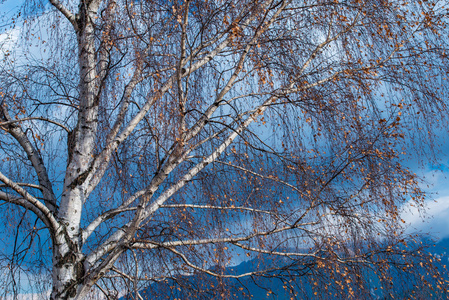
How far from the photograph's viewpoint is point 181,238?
3914mm

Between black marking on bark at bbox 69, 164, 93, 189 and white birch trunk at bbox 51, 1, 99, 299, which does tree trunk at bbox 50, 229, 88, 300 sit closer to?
white birch trunk at bbox 51, 1, 99, 299

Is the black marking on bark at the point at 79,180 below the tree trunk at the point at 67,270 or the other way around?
the other way around

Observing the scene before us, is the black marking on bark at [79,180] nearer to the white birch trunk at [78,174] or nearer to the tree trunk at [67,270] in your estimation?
the white birch trunk at [78,174]

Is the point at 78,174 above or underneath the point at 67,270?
above

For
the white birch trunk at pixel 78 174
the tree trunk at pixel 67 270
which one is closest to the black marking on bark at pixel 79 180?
the white birch trunk at pixel 78 174

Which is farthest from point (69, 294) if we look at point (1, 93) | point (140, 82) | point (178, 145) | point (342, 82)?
point (342, 82)

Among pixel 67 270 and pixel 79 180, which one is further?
pixel 79 180

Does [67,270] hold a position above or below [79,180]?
below

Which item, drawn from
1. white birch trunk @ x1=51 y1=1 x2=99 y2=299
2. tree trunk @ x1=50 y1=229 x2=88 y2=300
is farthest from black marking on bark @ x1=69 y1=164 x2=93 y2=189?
tree trunk @ x1=50 y1=229 x2=88 y2=300

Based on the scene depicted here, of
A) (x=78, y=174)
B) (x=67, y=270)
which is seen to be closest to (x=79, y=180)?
(x=78, y=174)

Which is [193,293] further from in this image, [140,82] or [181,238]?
[140,82]

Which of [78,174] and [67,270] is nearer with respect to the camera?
[67,270]

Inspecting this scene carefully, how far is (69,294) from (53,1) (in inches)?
122

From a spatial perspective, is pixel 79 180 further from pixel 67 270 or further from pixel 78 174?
pixel 67 270
